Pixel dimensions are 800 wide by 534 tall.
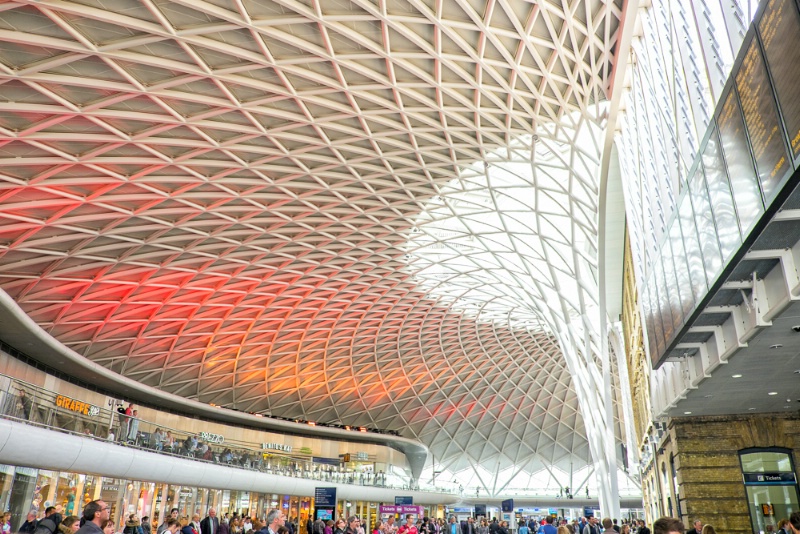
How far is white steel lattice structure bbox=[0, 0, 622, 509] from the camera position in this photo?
2012cm

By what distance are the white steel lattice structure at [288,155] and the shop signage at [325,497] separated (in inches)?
607

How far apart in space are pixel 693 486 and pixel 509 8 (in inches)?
677

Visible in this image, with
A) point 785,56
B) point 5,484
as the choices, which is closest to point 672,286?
point 785,56

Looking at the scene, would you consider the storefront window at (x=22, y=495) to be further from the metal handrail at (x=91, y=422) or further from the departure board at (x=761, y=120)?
the departure board at (x=761, y=120)

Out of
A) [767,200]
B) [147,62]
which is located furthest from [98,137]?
[767,200]

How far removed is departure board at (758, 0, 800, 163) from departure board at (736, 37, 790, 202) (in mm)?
233

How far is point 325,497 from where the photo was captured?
3052 centimetres

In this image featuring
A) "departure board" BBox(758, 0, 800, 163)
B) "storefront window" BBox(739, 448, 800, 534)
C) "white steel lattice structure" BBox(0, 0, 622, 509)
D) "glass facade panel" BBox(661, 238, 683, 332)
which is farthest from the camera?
"white steel lattice structure" BBox(0, 0, 622, 509)

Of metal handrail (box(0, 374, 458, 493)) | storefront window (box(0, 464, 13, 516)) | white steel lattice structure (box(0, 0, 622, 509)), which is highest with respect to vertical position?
white steel lattice structure (box(0, 0, 622, 509))

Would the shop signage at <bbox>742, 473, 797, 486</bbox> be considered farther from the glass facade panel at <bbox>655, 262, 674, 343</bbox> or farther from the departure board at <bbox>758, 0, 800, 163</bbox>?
the departure board at <bbox>758, 0, 800, 163</bbox>

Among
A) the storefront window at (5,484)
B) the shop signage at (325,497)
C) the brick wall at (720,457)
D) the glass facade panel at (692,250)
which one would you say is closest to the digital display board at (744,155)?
the glass facade panel at (692,250)

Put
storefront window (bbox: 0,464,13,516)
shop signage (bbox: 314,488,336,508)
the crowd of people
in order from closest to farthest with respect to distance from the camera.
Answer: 1. the crowd of people
2. storefront window (bbox: 0,464,13,516)
3. shop signage (bbox: 314,488,336,508)

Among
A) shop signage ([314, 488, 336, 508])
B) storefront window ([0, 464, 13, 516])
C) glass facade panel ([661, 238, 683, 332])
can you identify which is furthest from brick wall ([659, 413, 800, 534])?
storefront window ([0, 464, 13, 516])

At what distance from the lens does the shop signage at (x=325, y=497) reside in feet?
99.8
